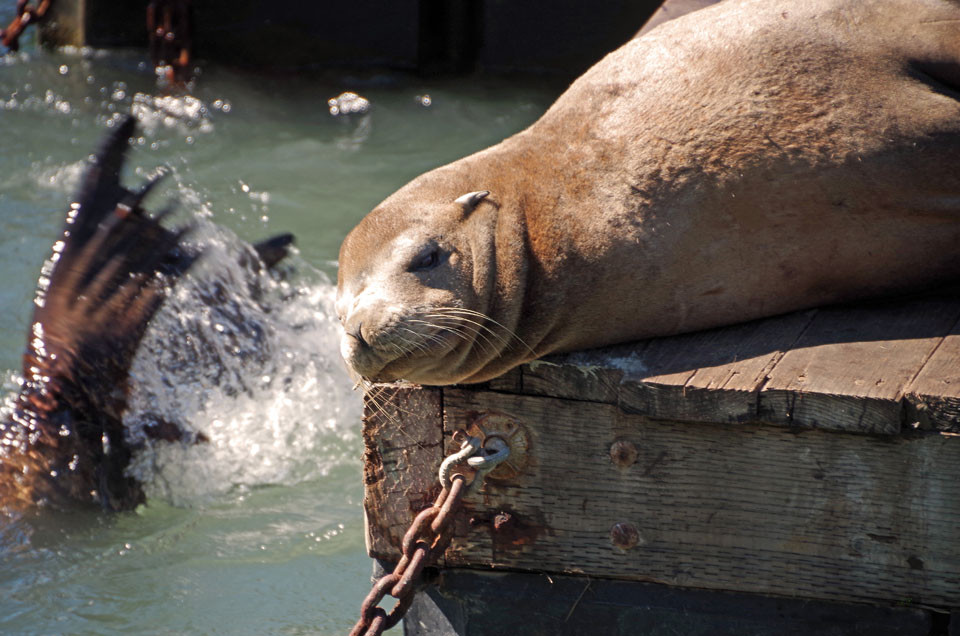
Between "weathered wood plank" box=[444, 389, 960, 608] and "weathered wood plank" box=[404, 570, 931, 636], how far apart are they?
0.15 ft

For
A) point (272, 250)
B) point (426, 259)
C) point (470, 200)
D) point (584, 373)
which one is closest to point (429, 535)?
point (584, 373)

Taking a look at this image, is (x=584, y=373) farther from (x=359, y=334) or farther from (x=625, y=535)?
(x=359, y=334)

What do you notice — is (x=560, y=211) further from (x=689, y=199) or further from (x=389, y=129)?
(x=389, y=129)

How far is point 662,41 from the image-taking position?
9.39ft

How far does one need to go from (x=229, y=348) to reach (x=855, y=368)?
12.1ft

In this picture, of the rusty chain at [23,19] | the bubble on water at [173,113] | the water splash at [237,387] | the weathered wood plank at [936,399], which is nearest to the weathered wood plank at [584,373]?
the weathered wood plank at [936,399]

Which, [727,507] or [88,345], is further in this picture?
[88,345]

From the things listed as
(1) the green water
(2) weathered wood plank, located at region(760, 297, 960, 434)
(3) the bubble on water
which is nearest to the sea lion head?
(2) weathered wood plank, located at region(760, 297, 960, 434)

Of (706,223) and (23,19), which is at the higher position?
(23,19)

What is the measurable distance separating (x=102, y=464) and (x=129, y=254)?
89cm

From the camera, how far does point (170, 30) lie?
7.72 m

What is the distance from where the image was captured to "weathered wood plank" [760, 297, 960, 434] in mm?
2256

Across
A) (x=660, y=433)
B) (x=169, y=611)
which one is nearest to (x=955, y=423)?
(x=660, y=433)

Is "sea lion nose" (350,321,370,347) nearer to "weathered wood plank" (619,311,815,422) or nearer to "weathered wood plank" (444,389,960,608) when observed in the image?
"weathered wood plank" (444,389,960,608)
